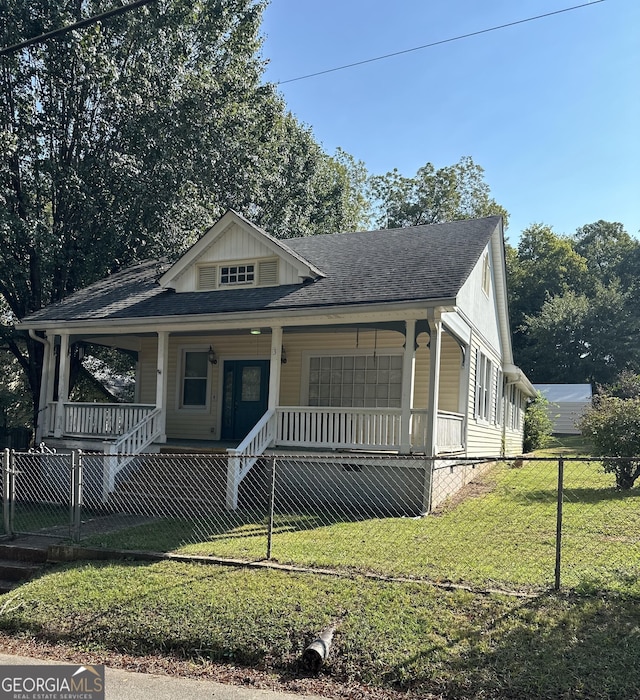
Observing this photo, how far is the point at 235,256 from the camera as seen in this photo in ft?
43.3

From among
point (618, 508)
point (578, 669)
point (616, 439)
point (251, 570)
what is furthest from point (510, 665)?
point (616, 439)

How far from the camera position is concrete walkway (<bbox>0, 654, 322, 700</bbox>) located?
4.47 meters

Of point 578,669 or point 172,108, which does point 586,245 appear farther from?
point 578,669

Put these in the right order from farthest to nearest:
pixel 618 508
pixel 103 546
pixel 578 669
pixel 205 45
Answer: pixel 205 45
pixel 618 508
pixel 103 546
pixel 578 669

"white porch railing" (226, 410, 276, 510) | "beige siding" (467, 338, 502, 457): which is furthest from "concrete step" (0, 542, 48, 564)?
"beige siding" (467, 338, 502, 457)

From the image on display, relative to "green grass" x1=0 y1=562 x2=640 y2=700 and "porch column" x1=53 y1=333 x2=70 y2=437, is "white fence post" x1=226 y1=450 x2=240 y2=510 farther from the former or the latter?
"porch column" x1=53 y1=333 x2=70 y2=437

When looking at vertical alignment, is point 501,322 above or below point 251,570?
above

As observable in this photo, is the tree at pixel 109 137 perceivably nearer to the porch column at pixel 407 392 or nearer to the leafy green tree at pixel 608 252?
the porch column at pixel 407 392

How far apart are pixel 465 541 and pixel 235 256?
26.5ft

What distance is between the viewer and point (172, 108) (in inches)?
703

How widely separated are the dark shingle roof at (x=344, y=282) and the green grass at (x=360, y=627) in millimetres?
5403

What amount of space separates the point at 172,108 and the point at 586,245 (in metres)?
45.6

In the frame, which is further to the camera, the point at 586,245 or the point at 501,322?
the point at 586,245

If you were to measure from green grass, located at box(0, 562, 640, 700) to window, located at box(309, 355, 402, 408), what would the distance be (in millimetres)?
7434
